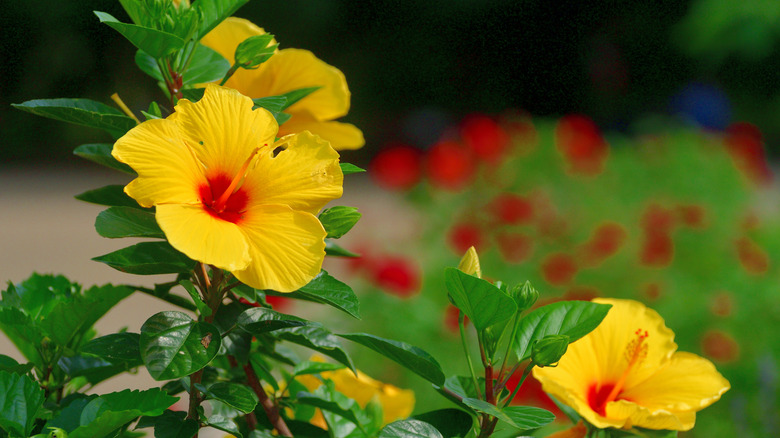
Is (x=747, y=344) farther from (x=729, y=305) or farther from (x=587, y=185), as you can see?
(x=587, y=185)

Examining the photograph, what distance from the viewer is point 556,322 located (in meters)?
0.58

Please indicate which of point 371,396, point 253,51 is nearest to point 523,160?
point 371,396

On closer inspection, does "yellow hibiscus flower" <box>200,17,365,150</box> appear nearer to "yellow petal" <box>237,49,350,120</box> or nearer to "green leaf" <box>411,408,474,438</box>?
"yellow petal" <box>237,49,350,120</box>

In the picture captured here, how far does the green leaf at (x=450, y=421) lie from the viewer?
58 centimetres

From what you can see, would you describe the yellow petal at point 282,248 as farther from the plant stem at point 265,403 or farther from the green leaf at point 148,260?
the plant stem at point 265,403

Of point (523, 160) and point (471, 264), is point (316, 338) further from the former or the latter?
point (523, 160)

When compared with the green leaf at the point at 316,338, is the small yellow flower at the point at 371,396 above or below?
below

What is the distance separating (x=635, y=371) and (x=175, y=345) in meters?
0.36

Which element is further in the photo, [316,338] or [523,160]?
[523,160]

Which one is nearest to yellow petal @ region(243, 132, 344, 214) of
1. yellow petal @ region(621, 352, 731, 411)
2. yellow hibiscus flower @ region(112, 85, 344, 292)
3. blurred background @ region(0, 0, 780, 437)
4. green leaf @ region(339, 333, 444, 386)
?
yellow hibiscus flower @ region(112, 85, 344, 292)

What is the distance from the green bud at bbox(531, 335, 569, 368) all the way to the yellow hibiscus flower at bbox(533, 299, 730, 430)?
1.9 inches

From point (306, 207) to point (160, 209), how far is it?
10 cm

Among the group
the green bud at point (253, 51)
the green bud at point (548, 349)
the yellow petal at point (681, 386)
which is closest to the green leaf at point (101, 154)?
the green bud at point (253, 51)

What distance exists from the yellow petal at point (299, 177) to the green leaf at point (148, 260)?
0.06m
